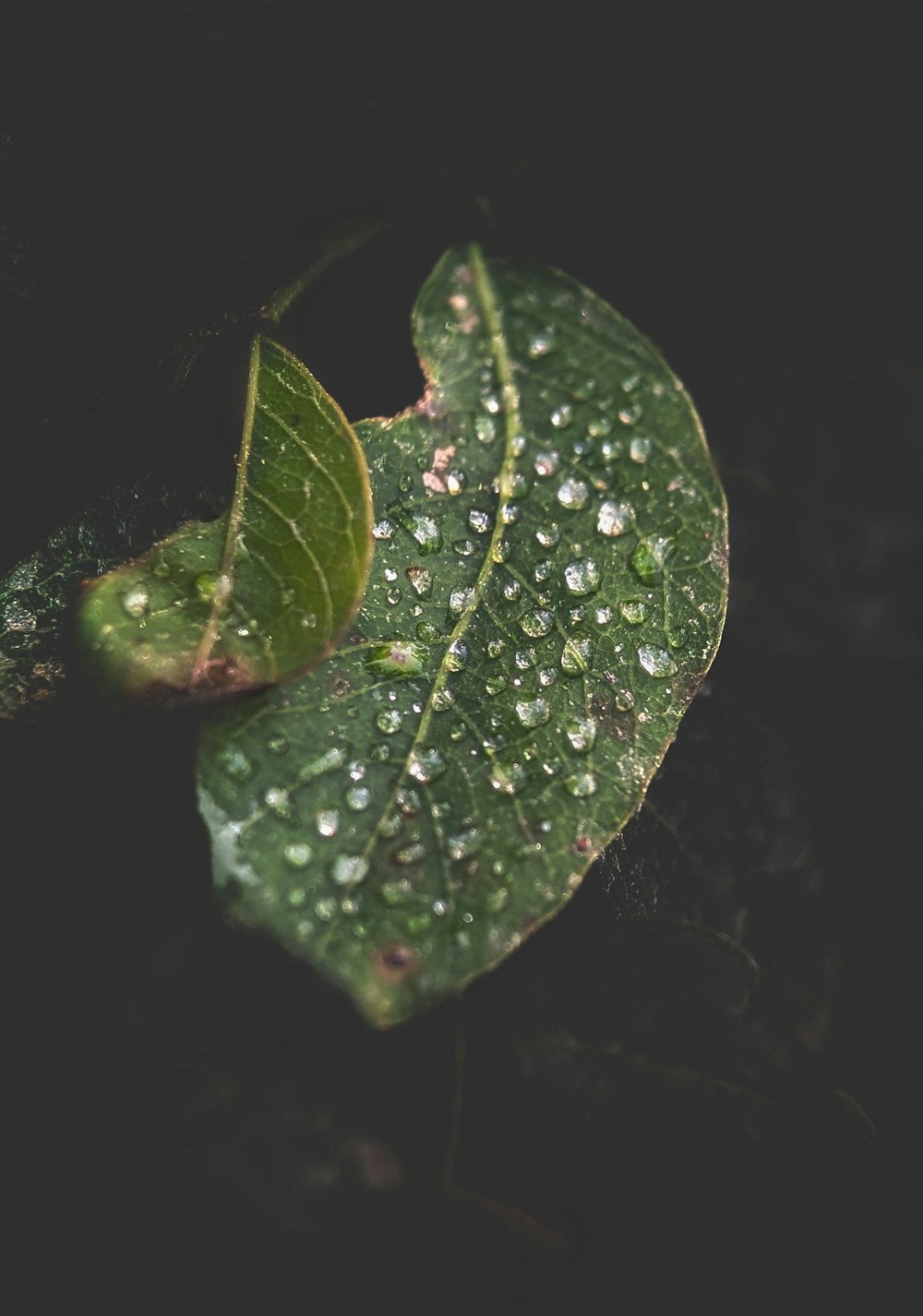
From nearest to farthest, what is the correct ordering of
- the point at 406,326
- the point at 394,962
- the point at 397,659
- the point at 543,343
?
the point at 394,962 < the point at 397,659 < the point at 543,343 < the point at 406,326

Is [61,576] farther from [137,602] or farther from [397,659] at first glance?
[397,659]

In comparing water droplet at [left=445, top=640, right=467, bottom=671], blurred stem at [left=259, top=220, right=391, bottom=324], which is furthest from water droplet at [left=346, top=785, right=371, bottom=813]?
blurred stem at [left=259, top=220, right=391, bottom=324]

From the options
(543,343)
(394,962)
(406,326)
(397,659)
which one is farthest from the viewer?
(406,326)

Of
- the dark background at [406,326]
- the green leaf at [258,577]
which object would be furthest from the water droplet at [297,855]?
the dark background at [406,326]

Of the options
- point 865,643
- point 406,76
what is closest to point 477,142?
point 406,76

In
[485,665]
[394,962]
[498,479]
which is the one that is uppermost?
[498,479]

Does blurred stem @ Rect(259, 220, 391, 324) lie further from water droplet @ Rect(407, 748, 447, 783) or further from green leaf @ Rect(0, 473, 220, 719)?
water droplet @ Rect(407, 748, 447, 783)

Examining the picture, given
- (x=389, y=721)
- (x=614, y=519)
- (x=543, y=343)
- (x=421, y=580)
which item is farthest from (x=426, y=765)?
(x=543, y=343)

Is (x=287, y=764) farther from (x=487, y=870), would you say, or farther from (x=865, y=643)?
(x=865, y=643)
